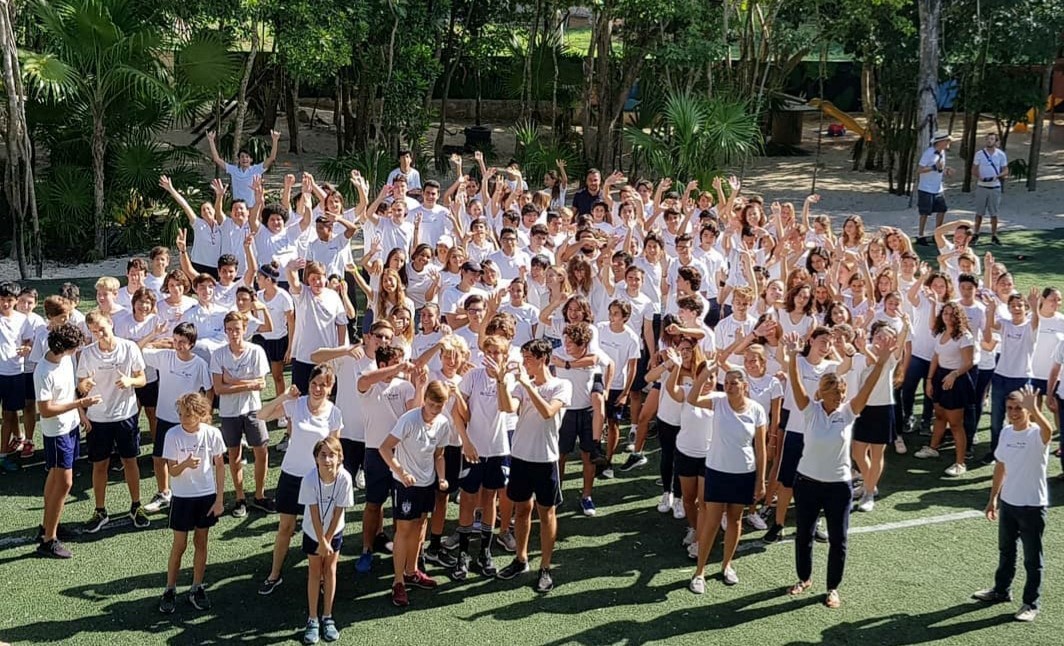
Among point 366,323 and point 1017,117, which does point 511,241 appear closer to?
point 366,323

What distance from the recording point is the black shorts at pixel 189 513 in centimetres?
694

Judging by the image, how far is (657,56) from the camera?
61.2 ft

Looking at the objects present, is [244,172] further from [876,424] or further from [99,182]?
[876,424]

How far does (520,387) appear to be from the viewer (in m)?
7.34

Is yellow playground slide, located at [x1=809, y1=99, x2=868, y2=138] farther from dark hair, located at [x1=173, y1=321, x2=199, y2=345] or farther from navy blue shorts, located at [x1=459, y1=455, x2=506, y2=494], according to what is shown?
dark hair, located at [x1=173, y1=321, x2=199, y2=345]

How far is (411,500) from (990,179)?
1316cm

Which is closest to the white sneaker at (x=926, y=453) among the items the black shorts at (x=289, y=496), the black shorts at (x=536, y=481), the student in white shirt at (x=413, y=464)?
the black shorts at (x=536, y=481)

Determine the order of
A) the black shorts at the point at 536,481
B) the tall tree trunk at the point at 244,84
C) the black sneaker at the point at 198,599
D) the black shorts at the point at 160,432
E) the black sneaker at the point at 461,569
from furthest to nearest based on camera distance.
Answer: the tall tree trunk at the point at 244,84, the black shorts at the point at 160,432, the black sneaker at the point at 461,569, the black shorts at the point at 536,481, the black sneaker at the point at 198,599

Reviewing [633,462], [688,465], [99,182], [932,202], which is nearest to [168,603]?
[688,465]

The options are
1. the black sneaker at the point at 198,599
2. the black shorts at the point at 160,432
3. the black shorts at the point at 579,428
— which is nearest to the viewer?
the black sneaker at the point at 198,599

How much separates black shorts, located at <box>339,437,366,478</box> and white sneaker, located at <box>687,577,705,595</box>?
232cm

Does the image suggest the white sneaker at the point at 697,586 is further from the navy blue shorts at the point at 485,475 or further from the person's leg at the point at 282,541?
the person's leg at the point at 282,541

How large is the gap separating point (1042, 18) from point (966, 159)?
134 inches

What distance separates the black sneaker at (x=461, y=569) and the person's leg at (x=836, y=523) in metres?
2.30
